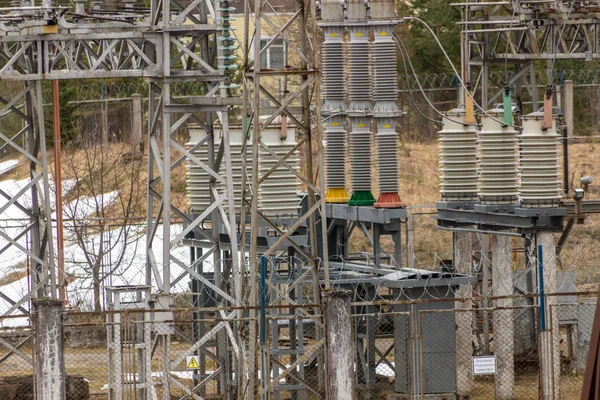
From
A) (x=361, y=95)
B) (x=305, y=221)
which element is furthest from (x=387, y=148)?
(x=305, y=221)

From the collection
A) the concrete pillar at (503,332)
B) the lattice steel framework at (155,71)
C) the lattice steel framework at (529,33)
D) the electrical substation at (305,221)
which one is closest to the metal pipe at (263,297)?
the electrical substation at (305,221)

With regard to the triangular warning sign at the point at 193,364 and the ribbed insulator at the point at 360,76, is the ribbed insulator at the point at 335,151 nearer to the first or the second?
the ribbed insulator at the point at 360,76

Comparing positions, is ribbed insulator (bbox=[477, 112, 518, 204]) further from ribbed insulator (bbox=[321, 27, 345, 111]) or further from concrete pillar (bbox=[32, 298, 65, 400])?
concrete pillar (bbox=[32, 298, 65, 400])

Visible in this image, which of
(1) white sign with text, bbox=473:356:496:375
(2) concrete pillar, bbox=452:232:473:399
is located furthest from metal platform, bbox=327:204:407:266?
(1) white sign with text, bbox=473:356:496:375

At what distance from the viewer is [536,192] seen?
1916 cm

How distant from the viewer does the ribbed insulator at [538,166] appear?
62.9 ft

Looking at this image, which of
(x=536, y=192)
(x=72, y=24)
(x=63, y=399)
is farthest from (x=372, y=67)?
(x=63, y=399)

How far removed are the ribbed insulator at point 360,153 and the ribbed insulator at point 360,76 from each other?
265 millimetres

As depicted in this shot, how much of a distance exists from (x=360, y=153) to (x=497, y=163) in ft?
8.17

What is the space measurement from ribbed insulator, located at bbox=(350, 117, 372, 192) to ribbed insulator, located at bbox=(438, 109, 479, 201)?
135cm

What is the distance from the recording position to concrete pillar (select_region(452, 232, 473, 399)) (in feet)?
67.8

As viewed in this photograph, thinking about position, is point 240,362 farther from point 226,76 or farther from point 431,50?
point 431,50

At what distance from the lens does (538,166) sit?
19.2 m

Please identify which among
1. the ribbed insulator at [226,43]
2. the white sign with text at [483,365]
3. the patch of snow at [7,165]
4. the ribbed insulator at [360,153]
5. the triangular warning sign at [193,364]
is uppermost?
the ribbed insulator at [226,43]
